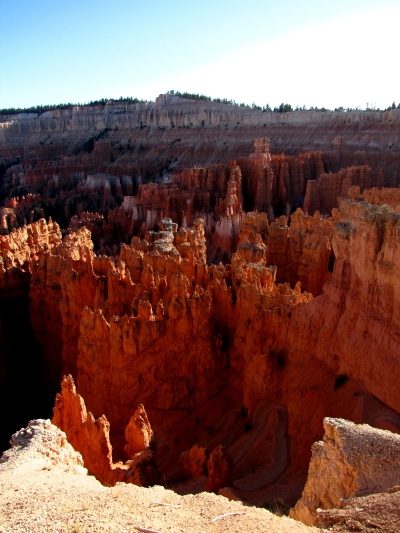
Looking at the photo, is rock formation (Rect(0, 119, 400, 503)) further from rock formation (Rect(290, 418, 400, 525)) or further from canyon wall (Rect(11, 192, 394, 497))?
rock formation (Rect(290, 418, 400, 525))

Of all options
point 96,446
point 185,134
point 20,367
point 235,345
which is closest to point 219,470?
point 96,446

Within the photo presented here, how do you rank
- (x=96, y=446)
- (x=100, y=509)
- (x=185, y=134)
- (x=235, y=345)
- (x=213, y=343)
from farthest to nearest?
(x=185, y=134)
(x=213, y=343)
(x=235, y=345)
(x=96, y=446)
(x=100, y=509)

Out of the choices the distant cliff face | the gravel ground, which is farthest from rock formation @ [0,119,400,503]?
the distant cliff face

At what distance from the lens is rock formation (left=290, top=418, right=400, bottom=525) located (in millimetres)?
5465

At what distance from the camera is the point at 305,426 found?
10.6m

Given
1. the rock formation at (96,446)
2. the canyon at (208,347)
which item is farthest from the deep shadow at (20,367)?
the rock formation at (96,446)

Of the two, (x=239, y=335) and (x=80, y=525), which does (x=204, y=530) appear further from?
(x=239, y=335)

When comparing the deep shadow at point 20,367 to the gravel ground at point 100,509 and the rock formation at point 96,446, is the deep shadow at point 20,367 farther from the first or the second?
the gravel ground at point 100,509

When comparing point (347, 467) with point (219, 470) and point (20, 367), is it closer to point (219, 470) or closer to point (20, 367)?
point (219, 470)

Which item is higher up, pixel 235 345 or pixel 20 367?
pixel 235 345

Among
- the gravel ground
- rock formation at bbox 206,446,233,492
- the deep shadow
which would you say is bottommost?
the deep shadow

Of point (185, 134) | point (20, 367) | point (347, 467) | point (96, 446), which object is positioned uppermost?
point (185, 134)

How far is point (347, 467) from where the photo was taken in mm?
5656

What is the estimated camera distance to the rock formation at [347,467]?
546cm
